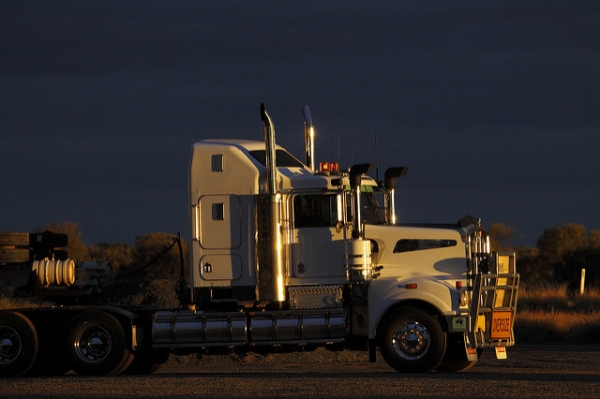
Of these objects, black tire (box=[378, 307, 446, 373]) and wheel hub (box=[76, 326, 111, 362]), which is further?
wheel hub (box=[76, 326, 111, 362])

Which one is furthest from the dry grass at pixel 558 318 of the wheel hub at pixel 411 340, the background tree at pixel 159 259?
the wheel hub at pixel 411 340

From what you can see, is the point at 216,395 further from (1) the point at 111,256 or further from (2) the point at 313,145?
(1) the point at 111,256

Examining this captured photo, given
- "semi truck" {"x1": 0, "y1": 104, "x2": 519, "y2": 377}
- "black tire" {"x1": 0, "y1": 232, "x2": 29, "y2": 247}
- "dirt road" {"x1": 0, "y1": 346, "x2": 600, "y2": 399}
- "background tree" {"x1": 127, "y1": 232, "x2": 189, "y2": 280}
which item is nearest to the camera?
"dirt road" {"x1": 0, "y1": 346, "x2": 600, "y2": 399}

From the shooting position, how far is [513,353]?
3050 cm

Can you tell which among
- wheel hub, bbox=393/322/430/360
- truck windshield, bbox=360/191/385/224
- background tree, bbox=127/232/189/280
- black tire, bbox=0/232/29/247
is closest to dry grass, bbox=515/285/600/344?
background tree, bbox=127/232/189/280

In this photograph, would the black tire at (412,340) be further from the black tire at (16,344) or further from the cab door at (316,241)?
the black tire at (16,344)

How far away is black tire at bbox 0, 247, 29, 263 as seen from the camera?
80.2 feet

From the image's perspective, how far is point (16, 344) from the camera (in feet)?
77.7

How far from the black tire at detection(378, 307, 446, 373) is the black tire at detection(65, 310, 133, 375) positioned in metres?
4.83

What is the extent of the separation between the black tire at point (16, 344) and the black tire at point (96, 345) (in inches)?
27.8

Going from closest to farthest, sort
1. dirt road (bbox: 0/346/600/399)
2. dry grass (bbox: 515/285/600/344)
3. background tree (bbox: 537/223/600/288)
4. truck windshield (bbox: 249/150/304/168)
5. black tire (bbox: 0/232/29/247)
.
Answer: dirt road (bbox: 0/346/600/399) < truck windshield (bbox: 249/150/304/168) < black tire (bbox: 0/232/29/247) < dry grass (bbox: 515/285/600/344) < background tree (bbox: 537/223/600/288)

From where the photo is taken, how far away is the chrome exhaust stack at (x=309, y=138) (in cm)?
2458

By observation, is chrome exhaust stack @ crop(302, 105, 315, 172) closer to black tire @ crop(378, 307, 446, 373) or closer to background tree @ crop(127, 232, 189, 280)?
black tire @ crop(378, 307, 446, 373)

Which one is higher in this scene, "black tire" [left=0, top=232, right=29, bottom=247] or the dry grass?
"black tire" [left=0, top=232, right=29, bottom=247]
